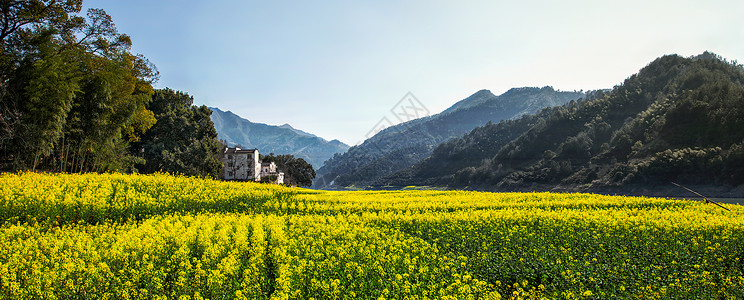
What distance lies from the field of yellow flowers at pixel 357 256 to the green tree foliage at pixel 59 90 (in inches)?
345

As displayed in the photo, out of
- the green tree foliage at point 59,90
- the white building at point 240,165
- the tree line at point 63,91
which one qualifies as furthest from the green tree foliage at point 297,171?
the green tree foliage at point 59,90

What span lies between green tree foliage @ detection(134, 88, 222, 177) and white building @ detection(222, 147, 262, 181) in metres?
29.6

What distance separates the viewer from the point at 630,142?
7619 centimetres

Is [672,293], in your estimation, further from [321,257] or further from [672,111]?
[672,111]

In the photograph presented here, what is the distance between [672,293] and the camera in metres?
6.10

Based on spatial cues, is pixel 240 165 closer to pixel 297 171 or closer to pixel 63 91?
pixel 297 171

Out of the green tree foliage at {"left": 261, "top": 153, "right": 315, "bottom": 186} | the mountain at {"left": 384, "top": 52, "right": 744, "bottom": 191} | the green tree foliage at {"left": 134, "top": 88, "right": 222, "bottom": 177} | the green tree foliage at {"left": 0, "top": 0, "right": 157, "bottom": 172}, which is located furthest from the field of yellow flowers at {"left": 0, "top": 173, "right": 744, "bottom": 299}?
the mountain at {"left": 384, "top": 52, "right": 744, "bottom": 191}

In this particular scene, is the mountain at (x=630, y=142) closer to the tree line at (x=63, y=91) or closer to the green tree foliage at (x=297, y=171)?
the green tree foliage at (x=297, y=171)

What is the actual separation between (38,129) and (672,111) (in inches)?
3580

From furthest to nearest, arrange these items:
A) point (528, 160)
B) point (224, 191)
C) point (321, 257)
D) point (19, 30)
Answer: point (528, 160) < point (19, 30) < point (224, 191) < point (321, 257)

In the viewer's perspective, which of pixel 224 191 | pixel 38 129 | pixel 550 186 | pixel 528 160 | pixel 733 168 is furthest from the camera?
pixel 528 160

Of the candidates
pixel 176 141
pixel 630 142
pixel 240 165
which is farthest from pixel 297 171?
pixel 630 142

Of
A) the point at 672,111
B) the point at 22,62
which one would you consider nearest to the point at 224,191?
the point at 22,62

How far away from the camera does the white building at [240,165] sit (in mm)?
74125
